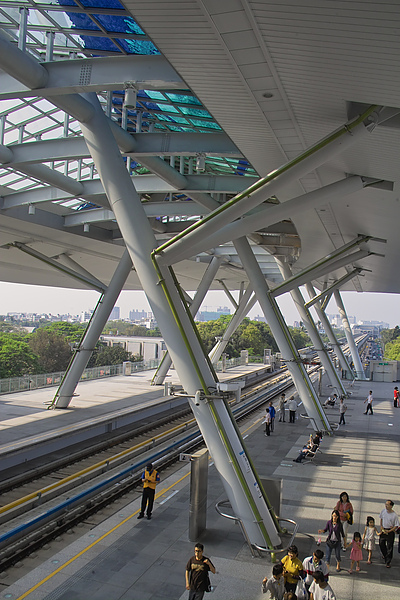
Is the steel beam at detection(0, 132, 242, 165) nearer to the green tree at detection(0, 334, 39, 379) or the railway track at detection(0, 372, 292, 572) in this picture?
the railway track at detection(0, 372, 292, 572)

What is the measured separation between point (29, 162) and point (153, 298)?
6.81m

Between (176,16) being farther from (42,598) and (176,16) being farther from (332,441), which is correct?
(332,441)

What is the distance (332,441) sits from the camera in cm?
1930

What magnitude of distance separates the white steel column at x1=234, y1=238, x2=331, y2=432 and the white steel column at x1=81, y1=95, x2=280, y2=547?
8.32 m

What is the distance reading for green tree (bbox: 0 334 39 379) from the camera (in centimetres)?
5405

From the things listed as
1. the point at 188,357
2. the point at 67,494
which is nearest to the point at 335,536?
the point at 188,357

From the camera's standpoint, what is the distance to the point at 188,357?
998cm

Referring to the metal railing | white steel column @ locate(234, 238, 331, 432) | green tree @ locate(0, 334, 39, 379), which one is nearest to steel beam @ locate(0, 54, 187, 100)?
Result: white steel column @ locate(234, 238, 331, 432)

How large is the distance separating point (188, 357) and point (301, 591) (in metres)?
4.46

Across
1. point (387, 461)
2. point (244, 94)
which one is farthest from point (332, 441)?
point (244, 94)

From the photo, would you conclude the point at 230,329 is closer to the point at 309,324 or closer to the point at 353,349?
the point at 309,324

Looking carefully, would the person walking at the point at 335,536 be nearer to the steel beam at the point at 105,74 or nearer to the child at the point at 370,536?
the child at the point at 370,536

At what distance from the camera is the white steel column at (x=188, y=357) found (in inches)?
375

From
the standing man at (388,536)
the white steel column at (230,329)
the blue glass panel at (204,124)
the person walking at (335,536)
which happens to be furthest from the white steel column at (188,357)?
the white steel column at (230,329)
